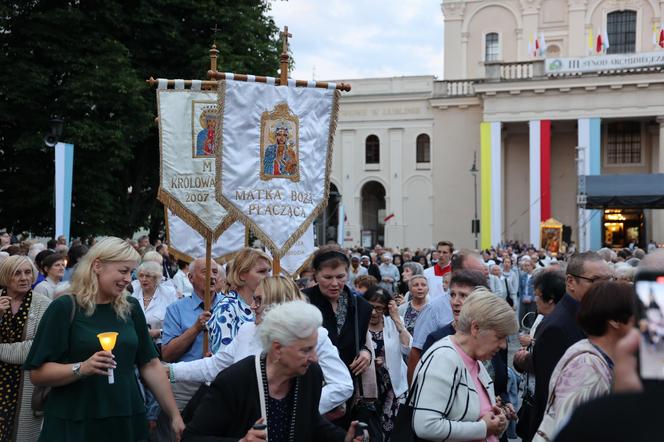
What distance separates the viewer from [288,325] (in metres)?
3.51

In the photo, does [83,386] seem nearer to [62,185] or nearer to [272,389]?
[272,389]

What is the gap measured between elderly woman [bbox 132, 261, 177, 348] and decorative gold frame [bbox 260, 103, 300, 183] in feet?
6.59

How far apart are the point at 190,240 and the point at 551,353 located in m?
5.00

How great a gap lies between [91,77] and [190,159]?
43.5 feet

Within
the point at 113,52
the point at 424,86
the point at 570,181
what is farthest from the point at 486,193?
the point at 113,52

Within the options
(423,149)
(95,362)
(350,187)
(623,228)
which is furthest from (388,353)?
(350,187)

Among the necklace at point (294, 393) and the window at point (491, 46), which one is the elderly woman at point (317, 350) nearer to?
the necklace at point (294, 393)

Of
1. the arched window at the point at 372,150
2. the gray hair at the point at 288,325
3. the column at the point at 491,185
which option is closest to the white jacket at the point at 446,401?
the gray hair at the point at 288,325

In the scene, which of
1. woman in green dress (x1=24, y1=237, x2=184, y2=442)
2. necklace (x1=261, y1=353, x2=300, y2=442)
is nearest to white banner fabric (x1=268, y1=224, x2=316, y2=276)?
woman in green dress (x1=24, y1=237, x2=184, y2=442)

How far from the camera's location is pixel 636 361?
1847 millimetres

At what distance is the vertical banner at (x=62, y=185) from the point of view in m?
15.5

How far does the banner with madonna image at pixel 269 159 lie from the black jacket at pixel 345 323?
968mm

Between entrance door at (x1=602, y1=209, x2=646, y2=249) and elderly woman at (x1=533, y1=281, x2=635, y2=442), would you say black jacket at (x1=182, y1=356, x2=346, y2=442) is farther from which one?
entrance door at (x1=602, y1=209, x2=646, y2=249)

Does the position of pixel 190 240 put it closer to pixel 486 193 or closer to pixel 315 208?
pixel 315 208
